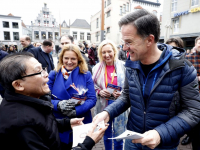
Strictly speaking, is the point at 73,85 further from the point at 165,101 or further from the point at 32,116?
the point at 165,101

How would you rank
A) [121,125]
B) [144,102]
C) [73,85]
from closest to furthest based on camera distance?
[144,102] → [73,85] → [121,125]

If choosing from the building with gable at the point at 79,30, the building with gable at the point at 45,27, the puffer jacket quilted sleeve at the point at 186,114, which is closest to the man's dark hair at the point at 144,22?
the puffer jacket quilted sleeve at the point at 186,114

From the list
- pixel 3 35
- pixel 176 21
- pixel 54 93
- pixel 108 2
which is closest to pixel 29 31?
pixel 3 35

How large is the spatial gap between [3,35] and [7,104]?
4625cm

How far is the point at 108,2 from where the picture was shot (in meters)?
27.0

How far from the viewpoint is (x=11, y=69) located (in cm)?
112

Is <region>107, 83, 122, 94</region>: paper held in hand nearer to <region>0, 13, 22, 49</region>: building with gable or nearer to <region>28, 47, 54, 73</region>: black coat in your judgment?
<region>28, 47, 54, 73</region>: black coat

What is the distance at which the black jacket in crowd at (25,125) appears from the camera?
0.95 meters

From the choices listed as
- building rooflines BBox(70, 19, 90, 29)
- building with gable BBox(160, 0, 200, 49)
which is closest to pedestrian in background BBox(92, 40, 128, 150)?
building with gable BBox(160, 0, 200, 49)

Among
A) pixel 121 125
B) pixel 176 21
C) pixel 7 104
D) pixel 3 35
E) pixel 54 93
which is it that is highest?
pixel 3 35

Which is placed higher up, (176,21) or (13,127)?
(176,21)

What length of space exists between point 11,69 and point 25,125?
47 centimetres

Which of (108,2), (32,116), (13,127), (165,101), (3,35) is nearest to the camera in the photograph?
(13,127)

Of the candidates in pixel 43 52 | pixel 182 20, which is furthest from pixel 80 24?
pixel 43 52
